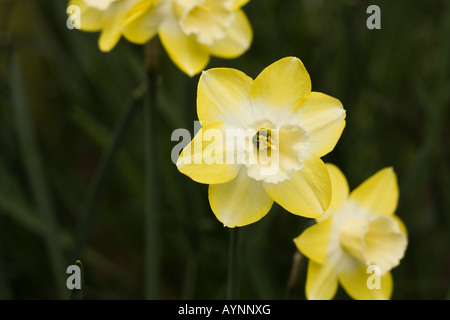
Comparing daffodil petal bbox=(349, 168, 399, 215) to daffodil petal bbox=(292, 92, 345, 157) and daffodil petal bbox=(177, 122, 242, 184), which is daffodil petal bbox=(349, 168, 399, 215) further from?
daffodil petal bbox=(177, 122, 242, 184)

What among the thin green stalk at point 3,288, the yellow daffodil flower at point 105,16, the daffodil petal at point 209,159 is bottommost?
the thin green stalk at point 3,288

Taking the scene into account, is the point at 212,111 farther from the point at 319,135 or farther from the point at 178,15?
the point at 178,15

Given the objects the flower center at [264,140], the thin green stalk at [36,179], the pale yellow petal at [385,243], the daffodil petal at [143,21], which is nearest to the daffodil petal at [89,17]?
the daffodil petal at [143,21]

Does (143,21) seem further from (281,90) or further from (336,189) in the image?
(336,189)

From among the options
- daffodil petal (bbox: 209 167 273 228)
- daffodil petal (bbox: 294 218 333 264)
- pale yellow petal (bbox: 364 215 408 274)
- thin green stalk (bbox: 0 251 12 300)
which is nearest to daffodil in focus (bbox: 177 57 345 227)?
daffodil petal (bbox: 209 167 273 228)

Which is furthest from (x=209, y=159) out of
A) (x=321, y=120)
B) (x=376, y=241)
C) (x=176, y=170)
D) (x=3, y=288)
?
(x=176, y=170)

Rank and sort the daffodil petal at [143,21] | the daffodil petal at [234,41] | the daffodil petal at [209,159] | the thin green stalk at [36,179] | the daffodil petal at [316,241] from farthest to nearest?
the thin green stalk at [36,179]
the daffodil petal at [234,41]
the daffodil petal at [143,21]
the daffodil petal at [316,241]
the daffodil petal at [209,159]

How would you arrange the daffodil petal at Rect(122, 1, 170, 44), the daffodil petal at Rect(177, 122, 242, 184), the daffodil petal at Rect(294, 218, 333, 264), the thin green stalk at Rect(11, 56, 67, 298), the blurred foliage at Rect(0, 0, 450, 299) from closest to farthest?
1. the daffodil petal at Rect(177, 122, 242, 184)
2. the daffodil petal at Rect(294, 218, 333, 264)
3. the daffodil petal at Rect(122, 1, 170, 44)
4. the thin green stalk at Rect(11, 56, 67, 298)
5. the blurred foliage at Rect(0, 0, 450, 299)

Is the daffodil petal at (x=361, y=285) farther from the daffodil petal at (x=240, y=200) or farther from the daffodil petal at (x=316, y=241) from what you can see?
the daffodil petal at (x=240, y=200)
